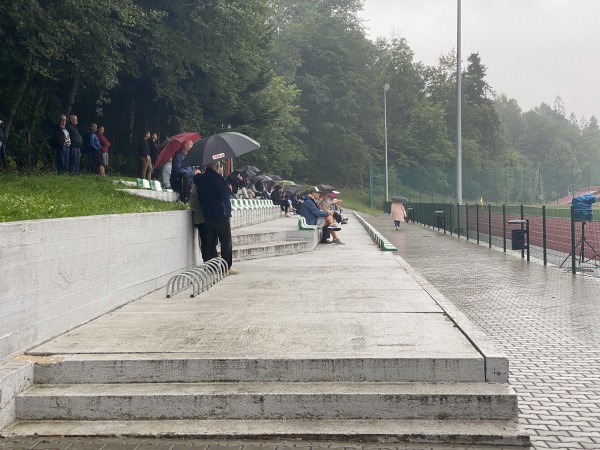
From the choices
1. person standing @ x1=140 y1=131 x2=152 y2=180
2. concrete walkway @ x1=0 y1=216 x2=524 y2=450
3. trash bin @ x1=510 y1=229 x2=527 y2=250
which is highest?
person standing @ x1=140 y1=131 x2=152 y2=180

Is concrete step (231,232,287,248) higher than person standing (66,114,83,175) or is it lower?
lower

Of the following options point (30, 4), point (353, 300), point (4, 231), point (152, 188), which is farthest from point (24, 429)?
point (30, 4)

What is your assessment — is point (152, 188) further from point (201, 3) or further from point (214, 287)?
point (201, 3)

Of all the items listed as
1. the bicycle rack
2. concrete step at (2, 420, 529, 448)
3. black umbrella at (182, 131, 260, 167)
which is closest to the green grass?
black umbrella at (182, 131, 260, 167)

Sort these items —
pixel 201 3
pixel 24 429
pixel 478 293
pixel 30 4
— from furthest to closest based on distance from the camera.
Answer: pixel 201 3
pixel 30 4
pixel 478 293
pixel 24 429

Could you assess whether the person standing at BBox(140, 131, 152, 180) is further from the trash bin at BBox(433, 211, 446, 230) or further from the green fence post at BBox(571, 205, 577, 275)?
the trash bin at BBox(433, 211, 446, 230)

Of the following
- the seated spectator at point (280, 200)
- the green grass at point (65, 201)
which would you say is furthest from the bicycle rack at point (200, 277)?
the seated spectator at point (280, 200)

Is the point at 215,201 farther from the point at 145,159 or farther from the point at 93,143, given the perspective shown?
the point at 145,159

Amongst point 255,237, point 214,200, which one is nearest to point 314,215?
point 255,237

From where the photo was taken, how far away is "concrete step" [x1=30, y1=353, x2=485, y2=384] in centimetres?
591

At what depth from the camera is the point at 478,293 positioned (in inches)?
499

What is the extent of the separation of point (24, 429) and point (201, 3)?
89.6ft

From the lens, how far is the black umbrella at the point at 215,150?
12094 mm

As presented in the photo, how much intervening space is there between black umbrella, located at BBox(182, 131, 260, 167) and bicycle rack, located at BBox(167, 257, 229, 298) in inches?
63.4
